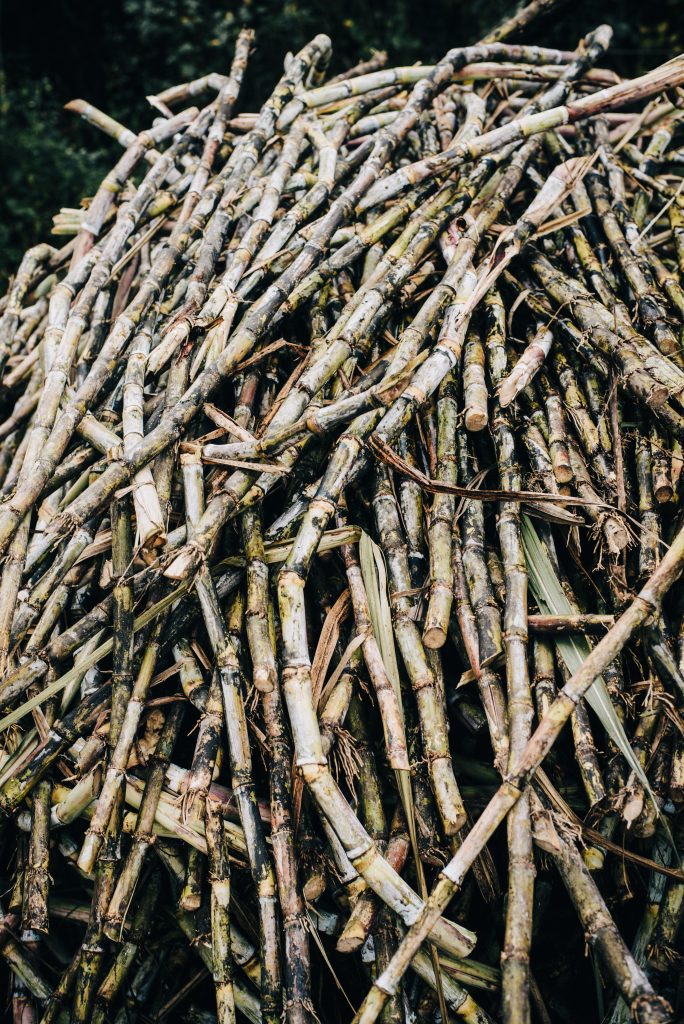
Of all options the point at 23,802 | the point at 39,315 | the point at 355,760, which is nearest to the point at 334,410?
the point at 355,760

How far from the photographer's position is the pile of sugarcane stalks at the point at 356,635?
4.44 feet

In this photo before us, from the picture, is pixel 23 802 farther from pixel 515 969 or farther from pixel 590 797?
pixel 590 797

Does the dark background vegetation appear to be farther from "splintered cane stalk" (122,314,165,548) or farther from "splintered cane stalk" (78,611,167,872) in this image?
"splintered cane stalk" (78,611,167,872)

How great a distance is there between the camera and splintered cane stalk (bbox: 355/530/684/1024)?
1.20 metres

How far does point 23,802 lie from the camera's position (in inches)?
61.5

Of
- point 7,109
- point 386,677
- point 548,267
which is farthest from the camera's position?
point 7,109

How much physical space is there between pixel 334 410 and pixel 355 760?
0.77m

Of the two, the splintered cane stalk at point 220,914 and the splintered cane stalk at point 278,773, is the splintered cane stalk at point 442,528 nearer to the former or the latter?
the splintered cane stalk at point 278,773

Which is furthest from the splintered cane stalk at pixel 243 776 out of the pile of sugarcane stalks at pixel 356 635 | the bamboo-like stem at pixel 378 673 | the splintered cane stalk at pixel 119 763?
the bamboo-like stem at pixel 378 673

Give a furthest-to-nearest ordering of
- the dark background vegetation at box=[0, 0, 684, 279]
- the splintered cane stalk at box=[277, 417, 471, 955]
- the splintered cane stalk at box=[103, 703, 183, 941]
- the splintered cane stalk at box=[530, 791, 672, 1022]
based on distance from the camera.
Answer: the dark background vegetation at box=[0, 0, 684, 279], the splintered cane stalk at box=[103, 703, 183, 941], the splintered cane stalk at box=[277, 417, 471, 955], the splintered cane stalk at box=[530, 791, 672, 1022]

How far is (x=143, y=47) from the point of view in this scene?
7.66 metres

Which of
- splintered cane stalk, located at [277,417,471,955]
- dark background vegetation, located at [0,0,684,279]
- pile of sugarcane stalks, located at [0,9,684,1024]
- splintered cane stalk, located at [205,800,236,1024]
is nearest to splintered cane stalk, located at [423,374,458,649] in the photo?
pile of sugarcane stalks, located at [0,9,684,1024]

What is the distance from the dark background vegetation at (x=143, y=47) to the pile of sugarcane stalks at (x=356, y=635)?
14.9 feet

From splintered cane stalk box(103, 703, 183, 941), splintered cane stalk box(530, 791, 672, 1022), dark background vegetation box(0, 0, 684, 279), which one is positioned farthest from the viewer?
dark background vegetation box(0, 0, 684, 279)
